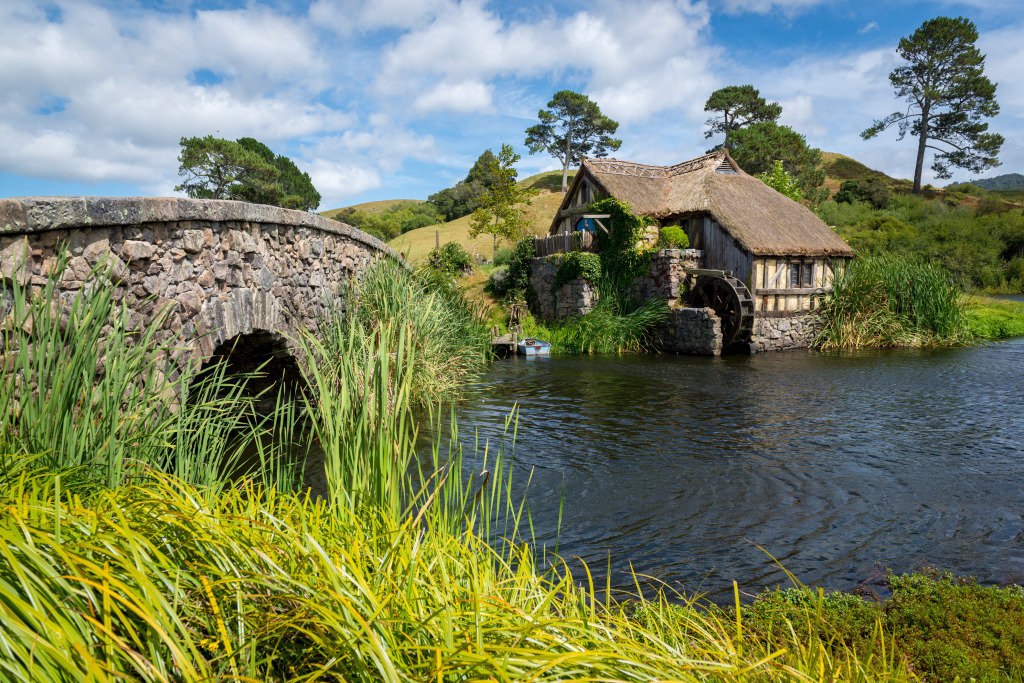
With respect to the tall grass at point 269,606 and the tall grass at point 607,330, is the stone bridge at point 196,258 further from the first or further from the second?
the tall grass at point 607,330

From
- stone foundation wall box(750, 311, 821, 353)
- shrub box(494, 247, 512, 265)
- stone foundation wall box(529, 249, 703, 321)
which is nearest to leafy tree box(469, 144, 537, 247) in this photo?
shrub box(494, 247, 512, 265)

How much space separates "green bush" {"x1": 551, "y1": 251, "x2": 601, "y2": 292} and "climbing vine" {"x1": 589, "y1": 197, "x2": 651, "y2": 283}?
327 millimetres

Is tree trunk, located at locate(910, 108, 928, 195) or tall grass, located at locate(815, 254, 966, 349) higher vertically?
tree trunk, located at locate(910, 108, 928, 195)

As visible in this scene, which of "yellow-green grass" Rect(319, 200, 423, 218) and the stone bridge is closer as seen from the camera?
the stone bridge

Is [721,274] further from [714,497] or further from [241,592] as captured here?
[241,592]

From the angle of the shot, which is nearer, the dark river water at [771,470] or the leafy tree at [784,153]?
the dark river water at [771,470]

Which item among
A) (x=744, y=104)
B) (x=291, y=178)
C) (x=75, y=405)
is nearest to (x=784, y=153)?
(x=744, y=104)

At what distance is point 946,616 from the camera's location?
3.20 metres

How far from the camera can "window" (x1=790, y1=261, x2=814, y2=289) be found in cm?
1792

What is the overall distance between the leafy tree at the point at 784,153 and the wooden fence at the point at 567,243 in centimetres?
2190

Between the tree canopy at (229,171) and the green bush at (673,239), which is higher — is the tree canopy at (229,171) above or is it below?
above

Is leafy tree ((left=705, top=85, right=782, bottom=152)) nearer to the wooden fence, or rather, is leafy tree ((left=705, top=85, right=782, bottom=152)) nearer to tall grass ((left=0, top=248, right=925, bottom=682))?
the wooden fence

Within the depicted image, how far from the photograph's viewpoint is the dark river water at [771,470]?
177 inches

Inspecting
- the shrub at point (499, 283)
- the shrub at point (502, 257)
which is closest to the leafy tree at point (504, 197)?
the shrub at point (502, 257)
